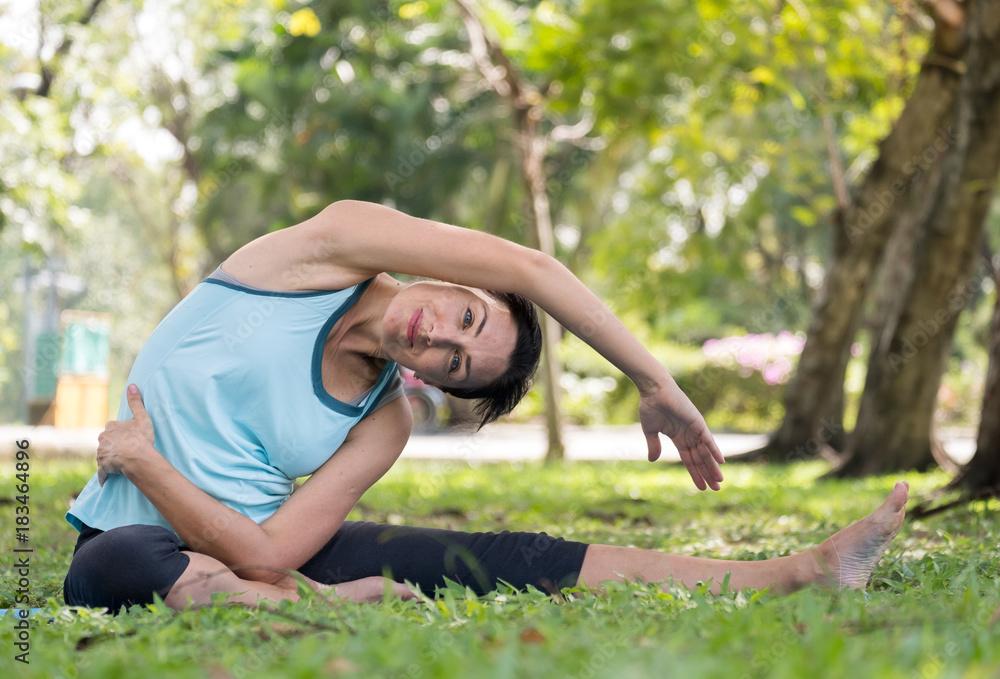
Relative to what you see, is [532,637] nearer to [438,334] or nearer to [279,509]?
[438,334]

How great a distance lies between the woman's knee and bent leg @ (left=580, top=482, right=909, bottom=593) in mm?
1081

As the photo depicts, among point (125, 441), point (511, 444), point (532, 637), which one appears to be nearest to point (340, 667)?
point (532, 637)

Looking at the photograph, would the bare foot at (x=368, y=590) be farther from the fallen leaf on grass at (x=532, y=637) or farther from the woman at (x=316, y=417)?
the fallen leaf on grass at (x=532, y=637)

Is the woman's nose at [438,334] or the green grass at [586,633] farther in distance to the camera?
the woman's nose at [438,334]

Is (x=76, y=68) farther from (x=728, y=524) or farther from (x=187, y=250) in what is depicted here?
(x=187, y=250)

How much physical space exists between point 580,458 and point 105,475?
880cm

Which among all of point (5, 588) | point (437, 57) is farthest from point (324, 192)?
point (5, 588)

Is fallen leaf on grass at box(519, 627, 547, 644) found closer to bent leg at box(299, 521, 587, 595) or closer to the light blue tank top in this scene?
bent leg at box(299, 521, 587, 595)

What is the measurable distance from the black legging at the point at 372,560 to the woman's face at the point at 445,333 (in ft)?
1.59

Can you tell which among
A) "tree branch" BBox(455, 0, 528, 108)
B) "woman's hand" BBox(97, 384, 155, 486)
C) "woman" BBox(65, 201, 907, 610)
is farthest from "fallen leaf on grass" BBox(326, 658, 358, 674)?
"tree branch" BBox(455, 0, 528, 108)

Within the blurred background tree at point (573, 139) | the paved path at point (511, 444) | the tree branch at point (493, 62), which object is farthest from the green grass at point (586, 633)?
the paved path at point (511, 444)

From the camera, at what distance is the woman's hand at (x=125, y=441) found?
89.8 inches

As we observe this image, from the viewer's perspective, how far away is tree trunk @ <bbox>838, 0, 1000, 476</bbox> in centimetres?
606

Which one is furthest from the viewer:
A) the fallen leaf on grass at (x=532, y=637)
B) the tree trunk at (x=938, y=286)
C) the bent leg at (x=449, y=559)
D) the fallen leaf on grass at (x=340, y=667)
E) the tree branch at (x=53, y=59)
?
the tree branch at (x=53, y=59)
